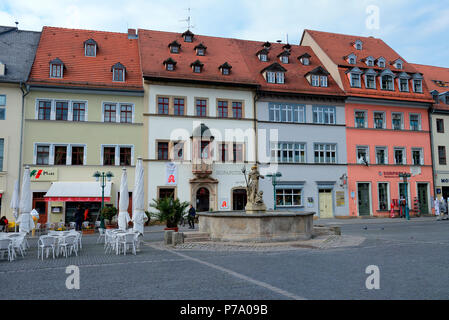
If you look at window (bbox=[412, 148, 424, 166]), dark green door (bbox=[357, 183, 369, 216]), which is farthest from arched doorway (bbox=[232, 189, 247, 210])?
window (bbox=[412, 148, 424, 166])

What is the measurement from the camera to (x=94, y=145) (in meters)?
28.5

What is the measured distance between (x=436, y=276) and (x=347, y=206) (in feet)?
85.3

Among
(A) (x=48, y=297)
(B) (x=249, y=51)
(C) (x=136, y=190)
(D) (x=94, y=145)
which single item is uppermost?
(B) (x=249, y=51)

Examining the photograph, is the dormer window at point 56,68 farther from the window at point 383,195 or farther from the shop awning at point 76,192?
the window at point 383,195

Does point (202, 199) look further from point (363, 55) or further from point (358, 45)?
point (358, 45)

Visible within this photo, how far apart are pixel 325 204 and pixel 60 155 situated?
2175 cm

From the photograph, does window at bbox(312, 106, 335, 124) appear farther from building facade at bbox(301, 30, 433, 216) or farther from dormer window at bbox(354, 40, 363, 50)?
dormer window at bbox(354, 40, 363, 50)

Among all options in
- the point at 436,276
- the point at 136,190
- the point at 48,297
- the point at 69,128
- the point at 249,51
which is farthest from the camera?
the point at 249,51

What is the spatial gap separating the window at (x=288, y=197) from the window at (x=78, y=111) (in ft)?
53.9

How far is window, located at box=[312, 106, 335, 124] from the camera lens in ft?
111

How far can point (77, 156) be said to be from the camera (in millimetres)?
28203

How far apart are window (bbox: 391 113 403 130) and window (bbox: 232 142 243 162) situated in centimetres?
1558
